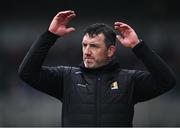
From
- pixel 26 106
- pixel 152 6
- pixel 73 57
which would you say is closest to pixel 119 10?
pixel 152 6

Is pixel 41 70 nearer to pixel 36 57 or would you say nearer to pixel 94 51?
pixel 36 57

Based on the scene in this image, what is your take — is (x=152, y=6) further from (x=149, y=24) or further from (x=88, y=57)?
(x=88, y=57)

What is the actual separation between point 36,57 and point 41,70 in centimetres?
12

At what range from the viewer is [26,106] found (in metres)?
9.32

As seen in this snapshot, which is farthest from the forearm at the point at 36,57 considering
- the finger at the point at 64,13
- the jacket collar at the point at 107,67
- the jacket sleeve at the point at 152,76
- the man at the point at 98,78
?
the jacket sleeve at the point at 152,76

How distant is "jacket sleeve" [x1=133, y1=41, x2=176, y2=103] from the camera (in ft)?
12.2

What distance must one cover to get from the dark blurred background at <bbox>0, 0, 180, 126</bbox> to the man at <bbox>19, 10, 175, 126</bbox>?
4.91 m

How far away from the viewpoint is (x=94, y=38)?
12.4 feet

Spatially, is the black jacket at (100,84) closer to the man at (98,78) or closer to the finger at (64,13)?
the man at (98,78)

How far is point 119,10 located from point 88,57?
6.15 meters

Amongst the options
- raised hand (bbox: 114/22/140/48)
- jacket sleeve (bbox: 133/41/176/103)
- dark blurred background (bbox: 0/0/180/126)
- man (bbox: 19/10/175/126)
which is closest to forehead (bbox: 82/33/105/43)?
man (bbox: 19/10/175/126)

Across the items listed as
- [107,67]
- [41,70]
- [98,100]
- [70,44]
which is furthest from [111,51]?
[70,44]

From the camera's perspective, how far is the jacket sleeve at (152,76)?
146 inches

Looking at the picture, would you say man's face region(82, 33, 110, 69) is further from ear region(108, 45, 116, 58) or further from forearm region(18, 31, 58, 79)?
forearm region(18, 31, 58, 79)
